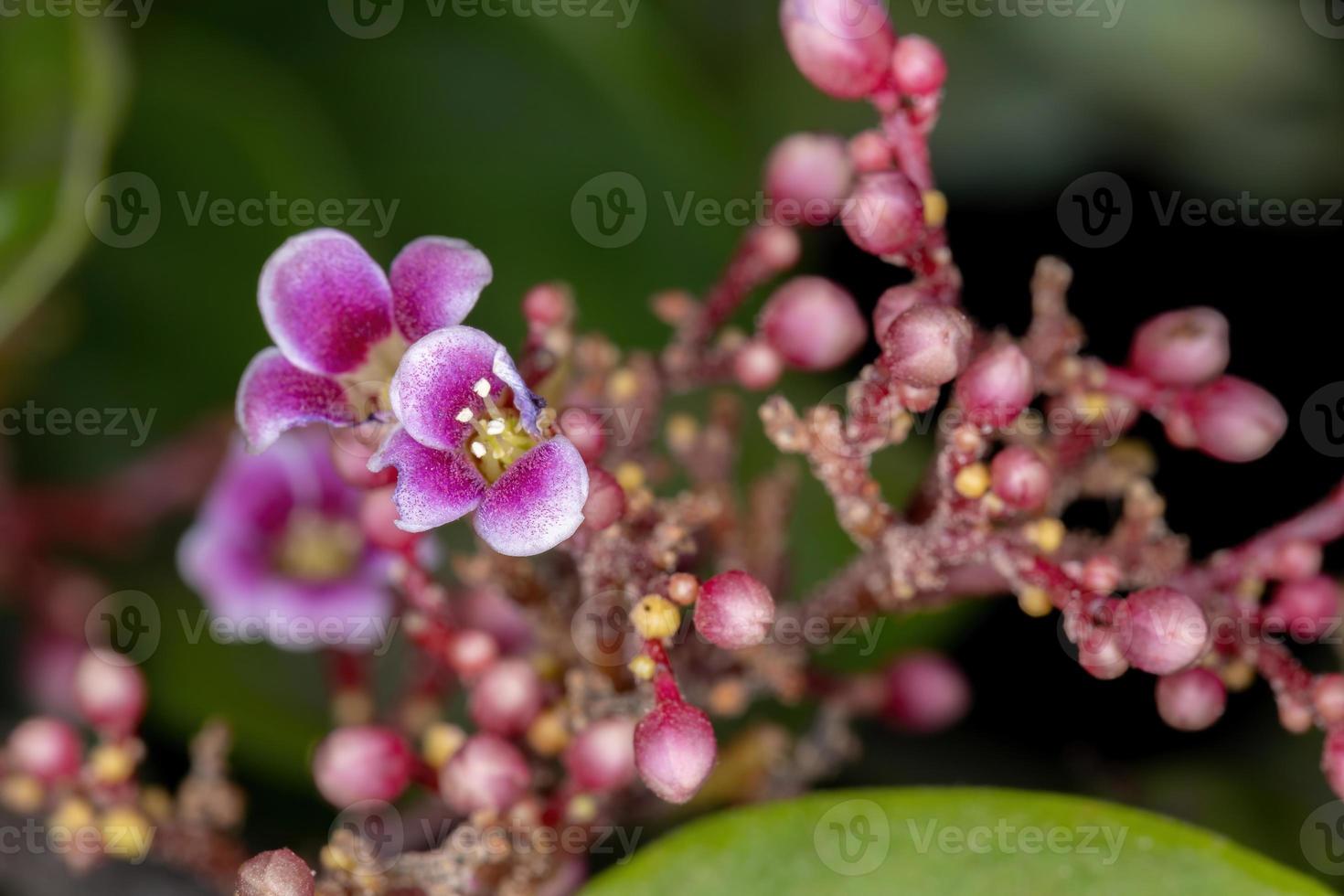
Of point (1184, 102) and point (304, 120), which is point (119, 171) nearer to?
point (304, 120)

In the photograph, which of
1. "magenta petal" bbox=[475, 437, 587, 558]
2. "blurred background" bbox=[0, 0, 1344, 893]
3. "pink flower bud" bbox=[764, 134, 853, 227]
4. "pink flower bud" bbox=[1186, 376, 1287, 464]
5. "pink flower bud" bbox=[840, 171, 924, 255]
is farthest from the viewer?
"blurred background" bbox=[0, 0, 1344, 893]

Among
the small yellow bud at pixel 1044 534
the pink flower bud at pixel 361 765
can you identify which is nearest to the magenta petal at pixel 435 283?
the pink flower bud at pixel 361 765

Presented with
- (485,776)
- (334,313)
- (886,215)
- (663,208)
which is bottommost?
(485,776)

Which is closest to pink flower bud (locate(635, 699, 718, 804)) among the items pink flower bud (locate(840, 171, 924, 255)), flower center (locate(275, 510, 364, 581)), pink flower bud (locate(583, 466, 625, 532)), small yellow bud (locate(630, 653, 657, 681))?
small yellow bud (locate(630, 653, 657, 681))

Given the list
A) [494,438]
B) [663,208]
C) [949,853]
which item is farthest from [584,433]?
[663,208]

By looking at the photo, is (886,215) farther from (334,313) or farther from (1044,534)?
(334,313)

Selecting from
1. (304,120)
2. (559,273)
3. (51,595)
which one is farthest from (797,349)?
(51,595)

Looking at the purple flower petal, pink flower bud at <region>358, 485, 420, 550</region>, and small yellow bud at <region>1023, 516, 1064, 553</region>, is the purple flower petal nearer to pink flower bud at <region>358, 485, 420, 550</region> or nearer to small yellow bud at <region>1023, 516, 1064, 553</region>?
pink flower bud at <region>358, 485, 420, 550</region>
